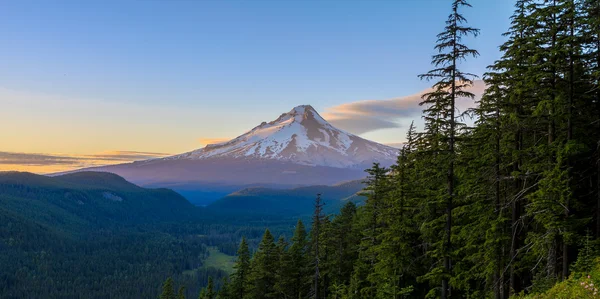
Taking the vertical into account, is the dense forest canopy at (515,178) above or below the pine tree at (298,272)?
above

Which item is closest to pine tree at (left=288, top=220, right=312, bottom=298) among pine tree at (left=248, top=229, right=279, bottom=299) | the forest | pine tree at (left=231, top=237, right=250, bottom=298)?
pine tree at (left=248, top=229, right=279, bottom=299)

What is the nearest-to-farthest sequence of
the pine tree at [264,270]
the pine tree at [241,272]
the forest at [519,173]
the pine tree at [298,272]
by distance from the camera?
the forest at [519,173], the pine tree at [298,272], the pine tree at [264,270], the pine tree at [241,272]

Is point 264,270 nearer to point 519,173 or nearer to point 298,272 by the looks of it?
point 298,272

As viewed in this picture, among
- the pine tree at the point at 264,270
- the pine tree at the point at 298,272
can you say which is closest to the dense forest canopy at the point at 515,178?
the pine tree at the point at 298,272

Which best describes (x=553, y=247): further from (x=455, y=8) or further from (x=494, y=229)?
(x=455, y=8)

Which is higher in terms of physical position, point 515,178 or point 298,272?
point 515,178

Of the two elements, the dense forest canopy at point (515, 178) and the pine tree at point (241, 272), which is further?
the pine tree at point (241, 272)

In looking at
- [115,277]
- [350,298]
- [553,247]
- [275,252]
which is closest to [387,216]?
[350,298]

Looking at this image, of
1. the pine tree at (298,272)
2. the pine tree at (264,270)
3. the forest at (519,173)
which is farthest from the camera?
the pine tree at (264,270)

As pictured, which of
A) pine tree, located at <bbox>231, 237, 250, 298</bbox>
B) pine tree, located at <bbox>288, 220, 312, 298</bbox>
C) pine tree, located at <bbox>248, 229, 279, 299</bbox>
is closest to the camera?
pine tree, located at <bbox>288, 220, 312, 298</bbox>

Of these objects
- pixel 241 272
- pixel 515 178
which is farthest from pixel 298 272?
pixel 515 178

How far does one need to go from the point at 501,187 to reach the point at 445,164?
3523 millimetres

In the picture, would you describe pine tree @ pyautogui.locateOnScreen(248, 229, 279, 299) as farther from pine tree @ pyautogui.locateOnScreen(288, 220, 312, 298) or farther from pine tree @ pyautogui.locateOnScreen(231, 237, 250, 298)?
pine tree @ pyautogui.locateOnScreen(231, 237, 250, 298)

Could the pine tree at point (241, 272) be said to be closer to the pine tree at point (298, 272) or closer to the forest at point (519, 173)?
the pine tree at point (298, 272)
